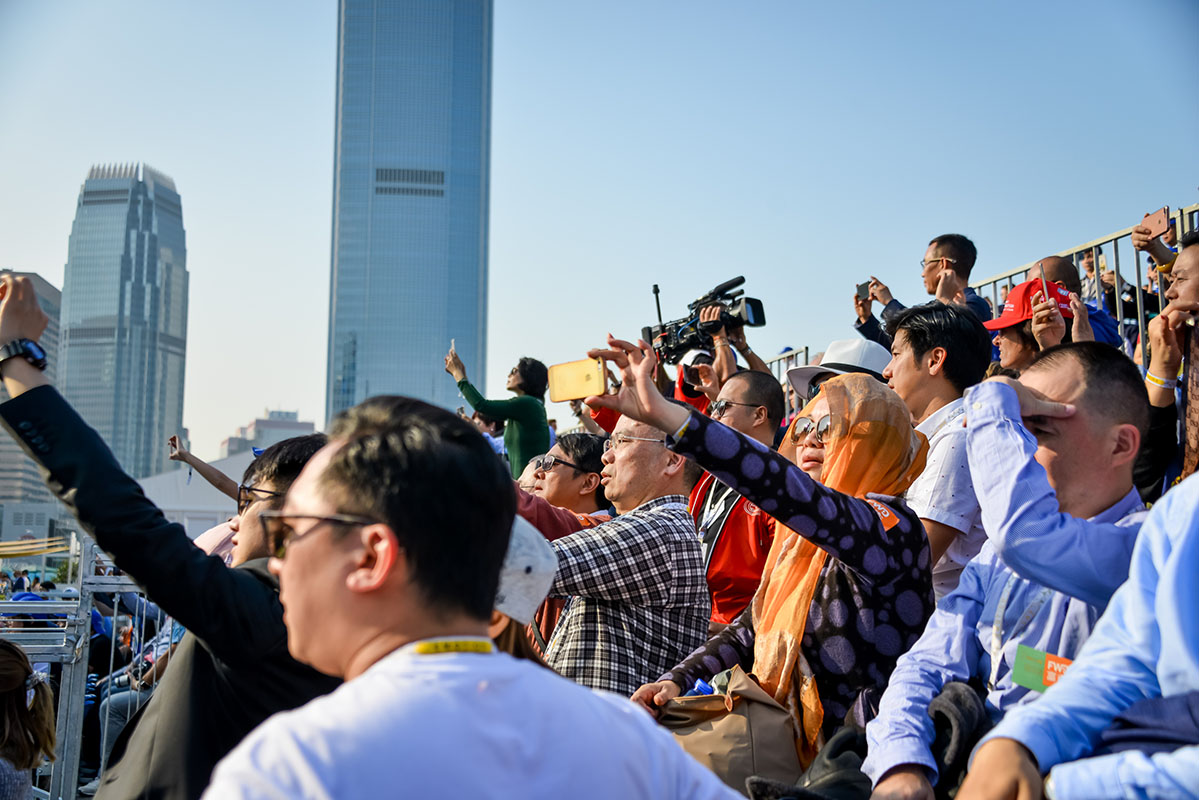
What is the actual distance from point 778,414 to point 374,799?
3.71 metres

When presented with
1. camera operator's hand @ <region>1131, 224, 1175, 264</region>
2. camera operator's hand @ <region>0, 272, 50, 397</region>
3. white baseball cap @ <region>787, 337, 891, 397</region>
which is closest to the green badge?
camera operator's hand @ <region>0, 272, 50, 397</region>

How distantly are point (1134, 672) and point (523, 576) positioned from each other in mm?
1136

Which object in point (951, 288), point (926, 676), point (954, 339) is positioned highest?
point (951, 288)

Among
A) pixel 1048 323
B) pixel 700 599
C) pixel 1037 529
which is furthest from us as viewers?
pixel 1048 323

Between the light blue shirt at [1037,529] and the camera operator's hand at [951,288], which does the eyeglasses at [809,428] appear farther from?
the camera operator's hand at [951,288]

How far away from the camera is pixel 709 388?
587cm

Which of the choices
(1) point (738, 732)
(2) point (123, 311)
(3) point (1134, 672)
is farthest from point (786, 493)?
(2) point (123, 311)

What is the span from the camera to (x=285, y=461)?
2.42 metres

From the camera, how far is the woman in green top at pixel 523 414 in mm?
7133

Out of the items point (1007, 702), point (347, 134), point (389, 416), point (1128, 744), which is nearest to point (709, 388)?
point (1007, 702)

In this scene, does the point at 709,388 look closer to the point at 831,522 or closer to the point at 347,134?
the point at 831,522

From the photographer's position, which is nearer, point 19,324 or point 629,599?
point 19,324

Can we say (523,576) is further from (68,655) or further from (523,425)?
(523,425)

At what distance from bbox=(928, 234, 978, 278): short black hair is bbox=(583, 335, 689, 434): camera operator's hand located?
11.4ft
